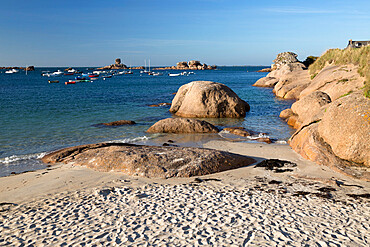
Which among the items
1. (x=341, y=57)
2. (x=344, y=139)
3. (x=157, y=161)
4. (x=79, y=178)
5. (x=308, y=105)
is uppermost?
(x=341, y=57)

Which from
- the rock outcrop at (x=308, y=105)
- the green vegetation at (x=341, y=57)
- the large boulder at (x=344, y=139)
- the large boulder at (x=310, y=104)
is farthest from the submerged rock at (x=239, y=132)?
the green vegetation at (x=341, y=57)

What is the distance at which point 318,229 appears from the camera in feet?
18.8

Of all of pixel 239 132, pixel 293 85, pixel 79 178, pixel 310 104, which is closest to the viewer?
pixel 79 178

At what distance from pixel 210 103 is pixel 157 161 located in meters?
12.1

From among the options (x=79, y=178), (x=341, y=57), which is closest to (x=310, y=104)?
(x=79, y=178)

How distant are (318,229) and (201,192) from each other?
2962 mm

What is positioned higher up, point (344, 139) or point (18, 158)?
point (344, 139)

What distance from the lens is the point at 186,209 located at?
6648 millimetres

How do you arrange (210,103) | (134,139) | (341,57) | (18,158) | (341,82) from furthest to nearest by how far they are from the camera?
(341,57) < (210,103) < (341,82) < (134,139) < (18,158)

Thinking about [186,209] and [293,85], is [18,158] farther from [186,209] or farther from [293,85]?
[293,85]

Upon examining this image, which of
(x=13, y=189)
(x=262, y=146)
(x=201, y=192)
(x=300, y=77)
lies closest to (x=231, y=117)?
(x=262, y=146)

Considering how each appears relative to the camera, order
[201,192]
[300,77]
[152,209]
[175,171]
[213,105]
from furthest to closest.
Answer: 1. [300,77]
2. [213,105]
3. [175,171]
4. [201,192]
5. [152,209]

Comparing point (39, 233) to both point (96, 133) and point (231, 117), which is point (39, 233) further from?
point (231, 117)

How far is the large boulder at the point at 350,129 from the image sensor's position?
905 cm
